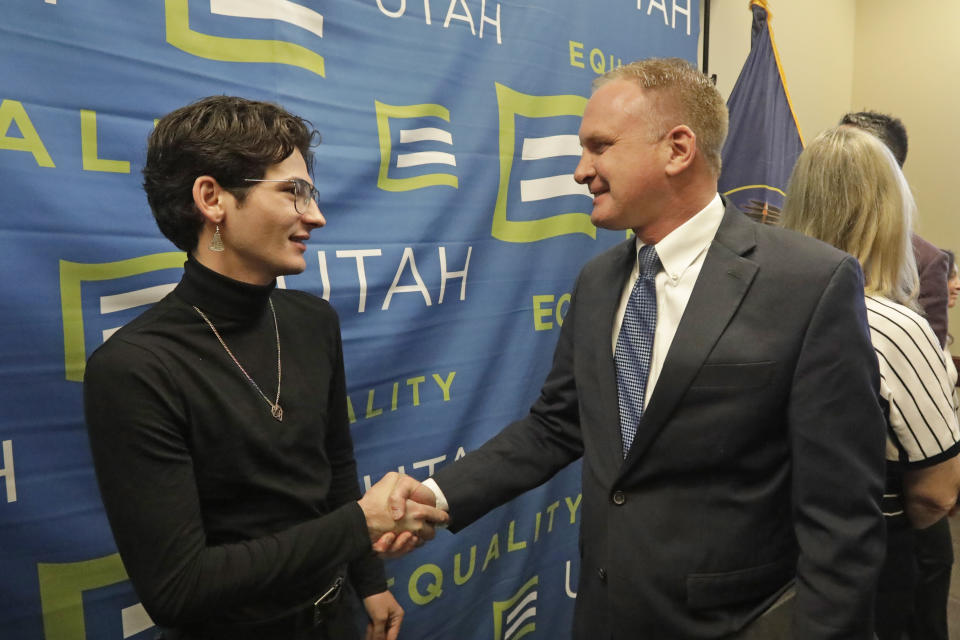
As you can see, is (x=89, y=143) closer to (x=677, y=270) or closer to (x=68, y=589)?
(x=68, y=589)

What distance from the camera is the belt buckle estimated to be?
118 centimetres

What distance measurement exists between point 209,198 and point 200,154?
68 mm

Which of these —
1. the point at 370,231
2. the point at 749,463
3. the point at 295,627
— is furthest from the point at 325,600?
the point at 370,231

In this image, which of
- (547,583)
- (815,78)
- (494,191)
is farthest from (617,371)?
(815,78)

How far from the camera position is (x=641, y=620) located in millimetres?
1163

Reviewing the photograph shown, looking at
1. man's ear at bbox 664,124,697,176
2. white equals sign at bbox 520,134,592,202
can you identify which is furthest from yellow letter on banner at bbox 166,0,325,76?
man's ear at bbox 664,124,697,176

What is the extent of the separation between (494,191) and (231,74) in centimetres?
75

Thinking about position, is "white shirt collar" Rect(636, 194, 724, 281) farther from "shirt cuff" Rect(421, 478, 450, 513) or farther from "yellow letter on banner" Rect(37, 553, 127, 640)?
"yellow letter on banner" Rect(37, 553, 127, 640)

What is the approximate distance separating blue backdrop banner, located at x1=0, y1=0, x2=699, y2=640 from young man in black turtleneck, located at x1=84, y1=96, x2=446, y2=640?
0.88ft

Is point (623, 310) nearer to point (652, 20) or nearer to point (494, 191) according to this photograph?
point (494, 191)

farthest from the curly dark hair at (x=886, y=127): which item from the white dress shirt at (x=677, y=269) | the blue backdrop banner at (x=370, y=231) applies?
the white dress shirt at (x=677, y=269)

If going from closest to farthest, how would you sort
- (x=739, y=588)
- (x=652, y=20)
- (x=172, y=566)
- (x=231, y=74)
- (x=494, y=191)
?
(x=172, y=566) → (x=739, y=588) → (x=231, y=74) → (x=494, y=191) → (x=652, y=20)

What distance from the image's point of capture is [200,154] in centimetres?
111

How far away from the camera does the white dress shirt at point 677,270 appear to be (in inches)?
46.9
